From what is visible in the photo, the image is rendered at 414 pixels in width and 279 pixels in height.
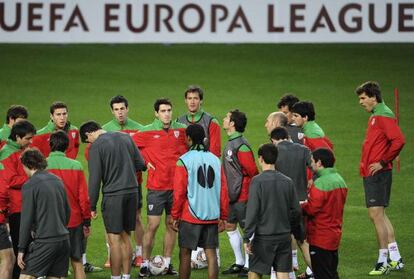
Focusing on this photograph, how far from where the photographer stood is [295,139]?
15.3 metres

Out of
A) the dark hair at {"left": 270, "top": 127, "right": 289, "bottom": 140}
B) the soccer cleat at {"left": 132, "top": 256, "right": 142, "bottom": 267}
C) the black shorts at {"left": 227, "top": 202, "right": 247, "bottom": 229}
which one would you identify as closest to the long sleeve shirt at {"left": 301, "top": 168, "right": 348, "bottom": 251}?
the dark hair at {"left": 270, "top": 127, "right": 289, "bottom": 140}

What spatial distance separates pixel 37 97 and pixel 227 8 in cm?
580

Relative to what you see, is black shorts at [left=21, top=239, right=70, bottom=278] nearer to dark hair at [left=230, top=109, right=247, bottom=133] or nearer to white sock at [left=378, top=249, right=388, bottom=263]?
dark hair at [left=230, top=109, right=247, bottom=133]

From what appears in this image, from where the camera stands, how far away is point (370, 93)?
14.8 meters

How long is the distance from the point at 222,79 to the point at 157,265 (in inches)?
619

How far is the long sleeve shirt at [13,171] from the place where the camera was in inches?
518

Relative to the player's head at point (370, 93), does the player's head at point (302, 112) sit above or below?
below

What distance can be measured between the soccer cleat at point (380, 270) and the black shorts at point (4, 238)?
4.87 metres

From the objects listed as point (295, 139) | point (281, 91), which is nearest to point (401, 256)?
point (295, 139)

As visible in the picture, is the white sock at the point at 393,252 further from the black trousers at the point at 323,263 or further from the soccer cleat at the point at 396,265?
the black trousers at the point at 323,263

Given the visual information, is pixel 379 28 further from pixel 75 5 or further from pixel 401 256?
pixel 401 256

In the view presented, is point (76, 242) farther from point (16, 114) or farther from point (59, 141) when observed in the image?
point (16, 114)

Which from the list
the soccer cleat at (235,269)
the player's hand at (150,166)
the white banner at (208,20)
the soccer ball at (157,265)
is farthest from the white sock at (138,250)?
the white banner at (208,20)

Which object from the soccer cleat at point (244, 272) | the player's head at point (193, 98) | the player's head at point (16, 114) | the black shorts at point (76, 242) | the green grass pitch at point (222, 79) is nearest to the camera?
the black shorts at point (76, 242)
